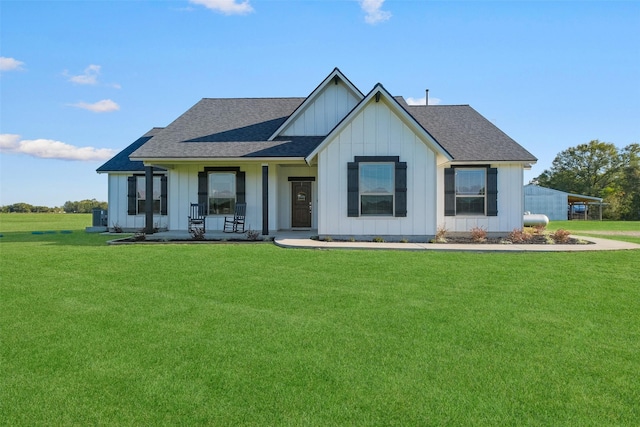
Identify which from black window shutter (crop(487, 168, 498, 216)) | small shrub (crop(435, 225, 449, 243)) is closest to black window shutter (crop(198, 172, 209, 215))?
small shrub (crop(435, 225, 449, 243))

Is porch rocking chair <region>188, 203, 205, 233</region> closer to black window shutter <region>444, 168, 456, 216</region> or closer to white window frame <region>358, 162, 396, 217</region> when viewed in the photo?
white window frame <region>358, 162, 396, 217</region>

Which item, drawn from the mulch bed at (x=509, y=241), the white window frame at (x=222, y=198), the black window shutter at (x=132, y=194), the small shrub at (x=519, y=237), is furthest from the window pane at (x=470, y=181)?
the black window shutter at (x=132, y=194)

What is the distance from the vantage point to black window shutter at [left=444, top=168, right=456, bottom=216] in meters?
13.2

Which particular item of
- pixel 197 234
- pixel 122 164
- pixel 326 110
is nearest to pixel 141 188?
pixel 122 164

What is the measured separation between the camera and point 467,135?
47.2 ft

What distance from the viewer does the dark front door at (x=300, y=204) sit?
15.0 m

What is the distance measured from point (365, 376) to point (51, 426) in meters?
2.13

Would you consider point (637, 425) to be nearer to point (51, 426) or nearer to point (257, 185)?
point (51, 426)

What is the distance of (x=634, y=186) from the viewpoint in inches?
1751

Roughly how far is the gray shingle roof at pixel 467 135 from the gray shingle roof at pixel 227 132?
16.5ft

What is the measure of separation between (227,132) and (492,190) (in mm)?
10068

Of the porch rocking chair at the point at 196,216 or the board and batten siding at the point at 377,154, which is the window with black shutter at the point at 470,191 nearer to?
the board and batten siding at the point at 377,154

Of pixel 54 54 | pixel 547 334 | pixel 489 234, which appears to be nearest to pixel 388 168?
pixel 489 234

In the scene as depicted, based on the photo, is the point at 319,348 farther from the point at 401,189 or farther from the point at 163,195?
the point at 163,195
